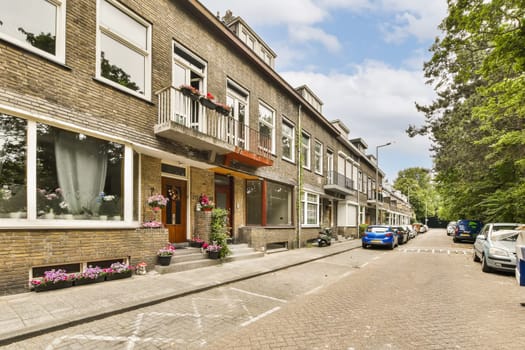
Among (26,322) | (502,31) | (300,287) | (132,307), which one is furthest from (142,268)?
(502,31)

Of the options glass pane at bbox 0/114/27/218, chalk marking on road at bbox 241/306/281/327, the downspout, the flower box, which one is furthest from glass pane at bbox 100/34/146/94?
the downspout

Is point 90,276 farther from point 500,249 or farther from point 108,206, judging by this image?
point 500,249

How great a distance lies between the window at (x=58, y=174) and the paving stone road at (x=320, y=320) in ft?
9.50

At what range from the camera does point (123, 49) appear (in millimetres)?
7750

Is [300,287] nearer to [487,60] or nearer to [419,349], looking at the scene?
[419,349]

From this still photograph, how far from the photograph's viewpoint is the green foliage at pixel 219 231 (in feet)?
31.0

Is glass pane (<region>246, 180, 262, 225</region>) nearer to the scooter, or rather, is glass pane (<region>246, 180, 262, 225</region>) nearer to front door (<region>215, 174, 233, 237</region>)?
front door (<region>215, 174, 233, 237</region>)

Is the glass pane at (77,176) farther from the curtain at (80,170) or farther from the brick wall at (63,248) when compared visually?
the brick wall at (63,248)

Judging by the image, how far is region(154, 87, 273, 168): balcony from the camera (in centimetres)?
825

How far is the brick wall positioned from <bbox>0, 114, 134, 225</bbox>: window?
386 millimetres

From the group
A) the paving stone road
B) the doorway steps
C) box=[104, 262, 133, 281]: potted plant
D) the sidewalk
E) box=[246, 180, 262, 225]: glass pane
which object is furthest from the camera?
box=[246, 180, 262, 225]: glass pane

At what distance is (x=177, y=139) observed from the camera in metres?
8.66

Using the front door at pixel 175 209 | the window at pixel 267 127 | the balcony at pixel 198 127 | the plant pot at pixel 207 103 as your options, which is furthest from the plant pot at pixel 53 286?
the window at pixel 267 127

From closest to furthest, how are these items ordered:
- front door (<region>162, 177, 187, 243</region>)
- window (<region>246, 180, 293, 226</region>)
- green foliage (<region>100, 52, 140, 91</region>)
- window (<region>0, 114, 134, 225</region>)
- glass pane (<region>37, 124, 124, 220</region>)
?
window (<region>0, 114, 134, 225</region>)
glass pane (<region>37, 124, 124, 220</region>)
green foliage (<region>100, 52, 140, 91</region>)
front door (<region>162, 177, 187, 243</region>)
window (<region>246, 180, 293, 226</region>)
